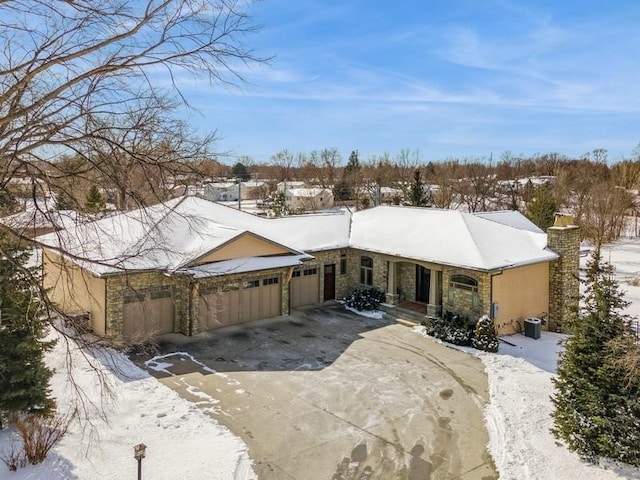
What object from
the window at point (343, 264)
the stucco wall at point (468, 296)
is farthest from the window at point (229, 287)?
the stucco wall at point (468, 296)

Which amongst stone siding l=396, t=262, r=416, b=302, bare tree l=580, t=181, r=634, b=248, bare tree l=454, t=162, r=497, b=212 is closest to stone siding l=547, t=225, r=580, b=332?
stone siding l=396, t=262, r=416, b=302

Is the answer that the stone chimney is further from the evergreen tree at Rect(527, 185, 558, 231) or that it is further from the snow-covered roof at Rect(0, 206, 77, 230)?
the snow-covered roof at Rect(0, 206, 77, 230)

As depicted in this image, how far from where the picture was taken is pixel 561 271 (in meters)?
18.7

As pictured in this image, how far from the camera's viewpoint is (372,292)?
20766 millimetres

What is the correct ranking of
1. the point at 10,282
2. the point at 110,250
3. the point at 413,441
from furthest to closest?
the point at 110,250 < the point at 413,441 < the point at 10,282

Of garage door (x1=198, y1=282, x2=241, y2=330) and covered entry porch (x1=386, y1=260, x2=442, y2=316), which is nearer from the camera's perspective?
garage door (x1=198, y1=282, x2=241, y2=330)

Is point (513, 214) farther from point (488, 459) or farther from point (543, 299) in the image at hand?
point (488, 459)

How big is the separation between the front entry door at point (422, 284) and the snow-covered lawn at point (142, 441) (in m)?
11.8

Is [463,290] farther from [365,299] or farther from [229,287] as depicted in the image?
[229,287]

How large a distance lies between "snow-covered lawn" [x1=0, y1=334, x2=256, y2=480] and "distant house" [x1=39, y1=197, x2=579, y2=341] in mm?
3229

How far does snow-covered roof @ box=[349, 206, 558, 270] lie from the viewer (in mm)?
17344

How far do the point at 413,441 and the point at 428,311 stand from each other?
29.8ft

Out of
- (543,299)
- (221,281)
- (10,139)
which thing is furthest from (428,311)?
(10,139)

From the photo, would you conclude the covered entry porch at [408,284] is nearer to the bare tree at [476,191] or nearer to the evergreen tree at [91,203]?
the evergreen tree at [91,203]
